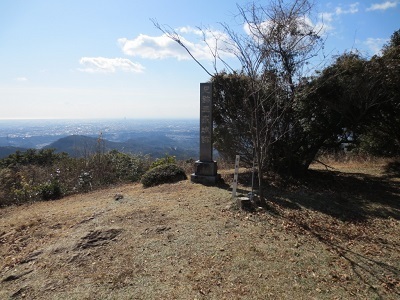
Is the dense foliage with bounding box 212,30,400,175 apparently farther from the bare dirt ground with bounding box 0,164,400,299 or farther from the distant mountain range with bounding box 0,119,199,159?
the distant mountain range with bounding box 0,119,199,159

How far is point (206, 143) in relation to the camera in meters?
8.49

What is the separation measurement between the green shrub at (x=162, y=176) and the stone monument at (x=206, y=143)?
2.13ft

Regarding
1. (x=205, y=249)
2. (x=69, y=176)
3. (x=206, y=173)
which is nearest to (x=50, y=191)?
(x=69, y=176)

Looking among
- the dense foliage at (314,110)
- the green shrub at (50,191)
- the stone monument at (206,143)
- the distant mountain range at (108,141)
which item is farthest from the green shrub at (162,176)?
the green shrub at (50,191)

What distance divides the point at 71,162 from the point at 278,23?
341 inches

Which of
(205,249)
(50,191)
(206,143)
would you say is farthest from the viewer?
(50,191)

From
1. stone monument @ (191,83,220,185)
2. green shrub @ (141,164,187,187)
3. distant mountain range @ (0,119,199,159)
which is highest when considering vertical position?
stone monument @ (191,83,220,185)

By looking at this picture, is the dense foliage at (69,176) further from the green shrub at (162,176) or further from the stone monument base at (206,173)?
the stone monument base at (206,173)

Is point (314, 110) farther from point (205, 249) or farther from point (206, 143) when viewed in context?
point (205, 249)

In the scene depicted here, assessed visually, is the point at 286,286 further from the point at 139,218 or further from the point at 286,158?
the point at 286,158

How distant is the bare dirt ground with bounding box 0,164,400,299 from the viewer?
3455 millimetres

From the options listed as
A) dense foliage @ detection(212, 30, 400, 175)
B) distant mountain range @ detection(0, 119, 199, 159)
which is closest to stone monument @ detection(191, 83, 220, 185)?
dense foliage @ detection(212, 30, 400, 175)

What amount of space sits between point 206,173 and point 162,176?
1.34m

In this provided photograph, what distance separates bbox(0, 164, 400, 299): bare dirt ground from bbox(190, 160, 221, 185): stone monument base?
1172mm
